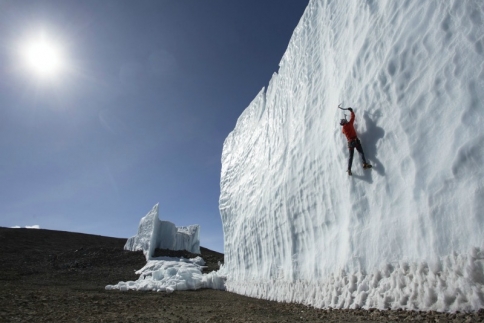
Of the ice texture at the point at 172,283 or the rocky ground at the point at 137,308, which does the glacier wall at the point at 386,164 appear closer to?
the rocky ground at the point at 137,308

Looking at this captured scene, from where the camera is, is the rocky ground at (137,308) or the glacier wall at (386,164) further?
the rocky ground at (137,308)

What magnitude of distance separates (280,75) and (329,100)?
5960 millimetres

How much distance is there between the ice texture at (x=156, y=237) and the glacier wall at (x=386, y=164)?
71.9ft

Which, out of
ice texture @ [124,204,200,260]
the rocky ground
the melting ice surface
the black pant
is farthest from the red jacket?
ice texture @ [124,204,200,260]

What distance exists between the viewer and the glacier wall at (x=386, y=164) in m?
4.16

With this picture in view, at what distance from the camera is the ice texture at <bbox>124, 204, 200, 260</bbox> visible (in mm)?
30209

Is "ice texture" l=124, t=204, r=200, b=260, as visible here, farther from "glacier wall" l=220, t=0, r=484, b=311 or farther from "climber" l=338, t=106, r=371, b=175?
"climber" l=338, t=106, r=371, b=175

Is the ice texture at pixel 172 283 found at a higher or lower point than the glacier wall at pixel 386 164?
lower

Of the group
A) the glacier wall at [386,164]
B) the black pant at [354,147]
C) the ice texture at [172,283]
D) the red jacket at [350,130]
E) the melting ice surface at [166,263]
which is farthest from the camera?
the melting ice surface at [166,263]

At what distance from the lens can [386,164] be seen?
5.60 metres

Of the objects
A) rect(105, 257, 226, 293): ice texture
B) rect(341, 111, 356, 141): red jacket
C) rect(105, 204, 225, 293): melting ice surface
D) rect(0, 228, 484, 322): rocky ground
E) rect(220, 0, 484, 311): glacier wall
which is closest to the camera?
rect(220, 0, 484, 311): glacier wall

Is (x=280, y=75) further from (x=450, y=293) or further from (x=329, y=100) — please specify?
(x=450, y=293)

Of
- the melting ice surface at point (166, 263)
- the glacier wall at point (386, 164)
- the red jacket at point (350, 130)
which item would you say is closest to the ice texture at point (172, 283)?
the melting ice surface at point (166, 263)

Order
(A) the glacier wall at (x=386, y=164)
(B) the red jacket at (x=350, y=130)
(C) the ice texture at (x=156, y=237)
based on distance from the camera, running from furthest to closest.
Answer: (C) the ice texture at (x=156, y=237)
(B) the red jacket at (x=350, y=130)
(A) the glacier wall at (x=386, y=164)
